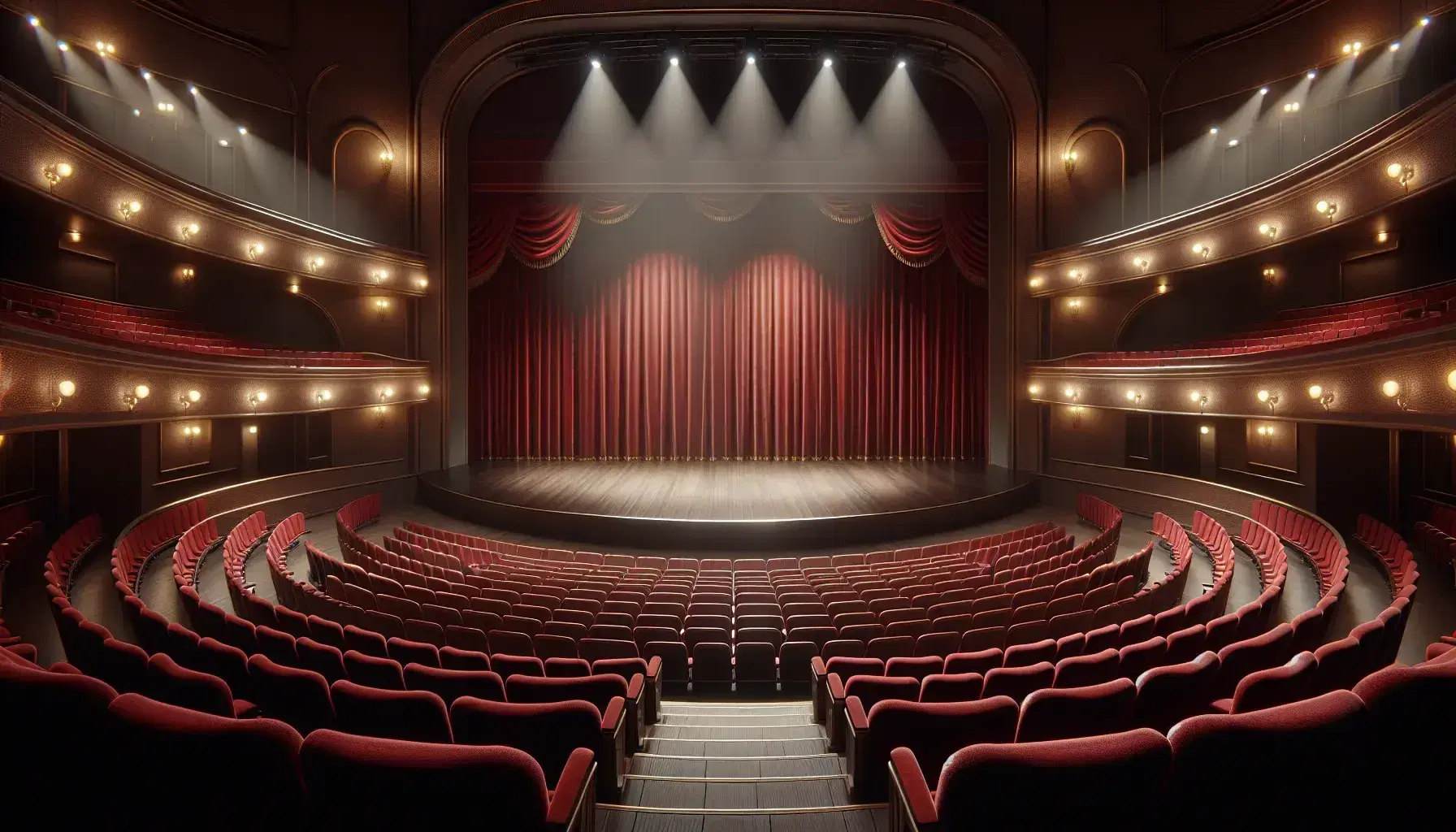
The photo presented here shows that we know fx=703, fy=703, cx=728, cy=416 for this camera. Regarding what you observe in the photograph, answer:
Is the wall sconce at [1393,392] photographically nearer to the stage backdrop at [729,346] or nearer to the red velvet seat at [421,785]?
the stage backdrop at [729,346]

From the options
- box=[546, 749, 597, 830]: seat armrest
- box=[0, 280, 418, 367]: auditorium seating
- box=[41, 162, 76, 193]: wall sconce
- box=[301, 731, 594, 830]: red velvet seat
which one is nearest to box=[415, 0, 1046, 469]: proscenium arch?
box=[0, 280, 418, 367]: auditorium seating

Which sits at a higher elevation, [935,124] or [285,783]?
[935,124]

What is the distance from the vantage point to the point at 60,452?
30.4 feet

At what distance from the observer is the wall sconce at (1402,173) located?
7176mm

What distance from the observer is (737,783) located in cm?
259

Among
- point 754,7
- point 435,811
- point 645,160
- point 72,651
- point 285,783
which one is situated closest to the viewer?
point 435,811

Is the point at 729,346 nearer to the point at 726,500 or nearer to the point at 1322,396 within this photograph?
the point at 726,500

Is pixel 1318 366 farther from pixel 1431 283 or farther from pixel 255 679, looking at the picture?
pixel 255 679

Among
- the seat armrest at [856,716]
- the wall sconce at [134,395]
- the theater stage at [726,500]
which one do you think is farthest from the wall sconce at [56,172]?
the seat armrest at [856,716]

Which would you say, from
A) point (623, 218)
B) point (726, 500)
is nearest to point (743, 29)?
point (623, 218)

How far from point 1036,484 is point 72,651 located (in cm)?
1217

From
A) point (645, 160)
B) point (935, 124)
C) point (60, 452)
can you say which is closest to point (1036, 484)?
point (935, 124)

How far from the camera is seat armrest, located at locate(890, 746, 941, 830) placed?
5.32ft

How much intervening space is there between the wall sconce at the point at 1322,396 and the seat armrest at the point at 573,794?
29.1 feet
